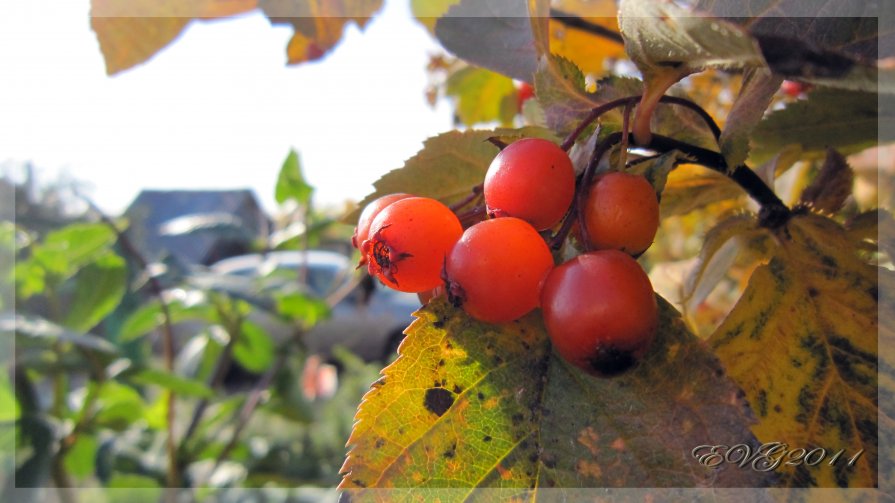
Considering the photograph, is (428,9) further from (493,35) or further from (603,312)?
(603,312)

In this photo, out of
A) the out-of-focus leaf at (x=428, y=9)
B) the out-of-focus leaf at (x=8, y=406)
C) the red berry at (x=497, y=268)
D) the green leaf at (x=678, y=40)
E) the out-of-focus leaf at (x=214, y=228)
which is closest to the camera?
the green leaf at (x=678, y=40)

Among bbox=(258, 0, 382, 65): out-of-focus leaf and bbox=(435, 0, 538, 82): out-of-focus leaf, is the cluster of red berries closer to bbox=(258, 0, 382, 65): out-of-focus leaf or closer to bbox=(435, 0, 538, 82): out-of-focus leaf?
bbox=(435, 0, 538, 82): out-of-focus leaf

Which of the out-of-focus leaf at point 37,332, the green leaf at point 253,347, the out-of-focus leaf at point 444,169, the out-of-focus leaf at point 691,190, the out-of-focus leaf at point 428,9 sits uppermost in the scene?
the out-of-focus leaf at point 428,9

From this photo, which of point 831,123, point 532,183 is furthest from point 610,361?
point 831,123

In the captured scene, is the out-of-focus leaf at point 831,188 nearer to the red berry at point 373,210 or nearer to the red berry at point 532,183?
the red berry at point 532,183

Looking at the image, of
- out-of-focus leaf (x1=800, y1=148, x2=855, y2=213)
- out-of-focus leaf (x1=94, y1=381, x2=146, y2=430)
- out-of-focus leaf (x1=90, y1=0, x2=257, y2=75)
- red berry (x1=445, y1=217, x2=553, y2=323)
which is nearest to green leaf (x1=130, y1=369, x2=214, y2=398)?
out-of-focus leaf (x1=94, y1=381, x2=146, y2=430)

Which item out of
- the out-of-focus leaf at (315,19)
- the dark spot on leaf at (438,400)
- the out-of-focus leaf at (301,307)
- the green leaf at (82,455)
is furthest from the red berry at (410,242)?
the green leaf at (82,455)
